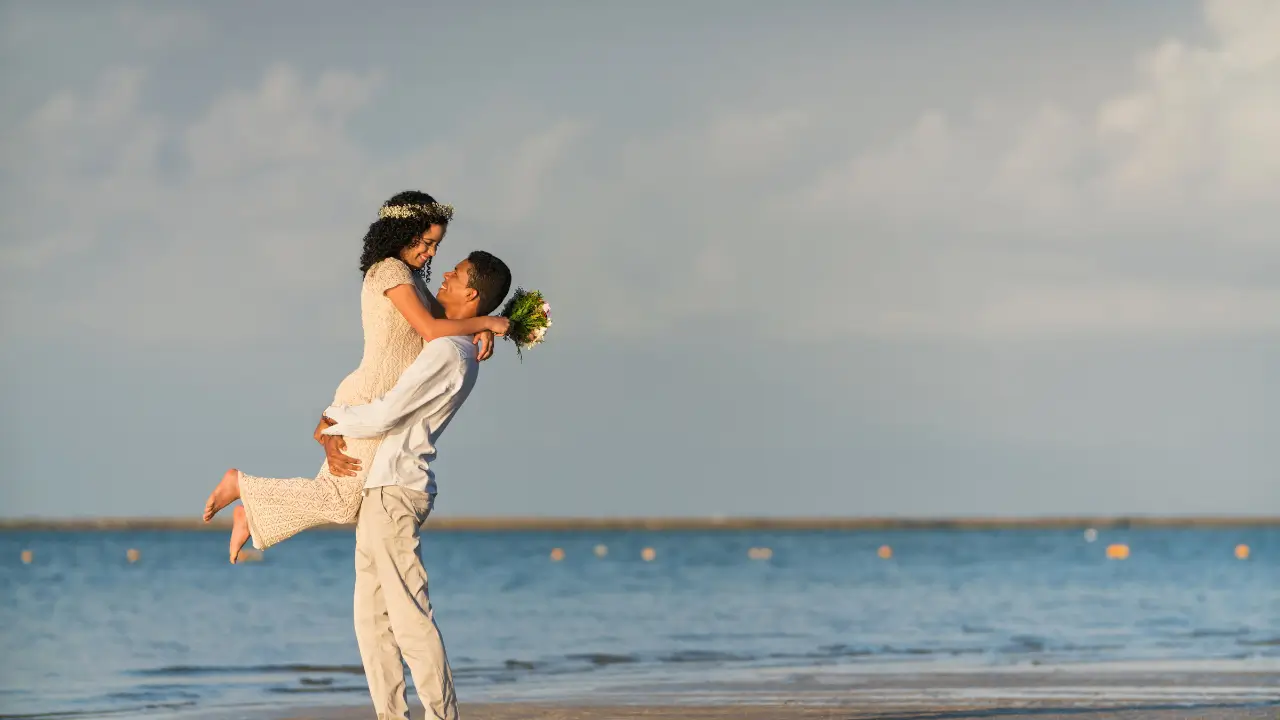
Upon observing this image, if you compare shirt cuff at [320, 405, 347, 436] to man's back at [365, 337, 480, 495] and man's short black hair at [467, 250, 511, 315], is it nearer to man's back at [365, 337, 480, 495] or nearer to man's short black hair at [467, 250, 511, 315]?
man's back at [365, 337, 480, 495]

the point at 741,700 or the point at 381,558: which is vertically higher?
the point at 381,558

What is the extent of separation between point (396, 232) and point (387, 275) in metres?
0.27

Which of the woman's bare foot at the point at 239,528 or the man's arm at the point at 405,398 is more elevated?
the man's arm at the point at 405,398

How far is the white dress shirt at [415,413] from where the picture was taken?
7.39 metres

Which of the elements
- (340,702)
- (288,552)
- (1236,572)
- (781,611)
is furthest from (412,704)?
(288,552)

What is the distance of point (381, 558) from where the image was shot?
7449 mm

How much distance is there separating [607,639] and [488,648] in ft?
6.82

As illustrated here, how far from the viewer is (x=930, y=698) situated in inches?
476

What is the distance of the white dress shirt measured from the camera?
291 inches

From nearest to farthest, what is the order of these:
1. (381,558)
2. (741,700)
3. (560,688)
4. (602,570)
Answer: (381,558)
(741,700)
(560,688)
(602,570)

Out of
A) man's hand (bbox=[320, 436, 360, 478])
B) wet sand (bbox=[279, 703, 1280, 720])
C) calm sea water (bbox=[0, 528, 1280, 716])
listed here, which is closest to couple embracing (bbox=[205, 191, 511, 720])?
man's hand (bbox=[320, 436, 360, 478])

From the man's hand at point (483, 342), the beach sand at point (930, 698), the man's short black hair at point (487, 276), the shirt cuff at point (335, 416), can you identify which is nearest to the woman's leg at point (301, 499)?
the shirt cuff at point (335, 416)

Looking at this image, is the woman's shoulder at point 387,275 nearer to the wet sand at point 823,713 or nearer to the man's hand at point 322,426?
the man's hand at point 322,426

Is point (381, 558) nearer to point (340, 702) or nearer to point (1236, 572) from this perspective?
point (340, 702)
